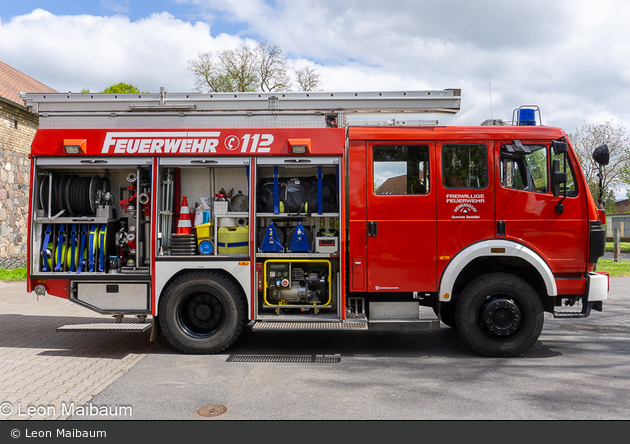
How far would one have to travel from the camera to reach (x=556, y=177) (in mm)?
5613

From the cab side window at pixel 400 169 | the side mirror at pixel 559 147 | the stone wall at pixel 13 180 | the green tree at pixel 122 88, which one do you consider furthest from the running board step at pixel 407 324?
the green tree at pixel 122 88

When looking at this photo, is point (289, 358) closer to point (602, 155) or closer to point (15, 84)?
point (602, 155)

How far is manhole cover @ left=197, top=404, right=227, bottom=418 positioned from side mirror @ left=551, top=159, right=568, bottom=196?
186 inches

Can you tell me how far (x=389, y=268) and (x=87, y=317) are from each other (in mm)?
6134

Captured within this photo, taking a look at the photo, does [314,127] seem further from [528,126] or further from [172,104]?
[528,126]

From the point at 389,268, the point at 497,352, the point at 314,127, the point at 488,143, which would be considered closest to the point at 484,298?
the point at 497,352

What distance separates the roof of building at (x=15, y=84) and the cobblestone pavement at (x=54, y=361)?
1015 cm

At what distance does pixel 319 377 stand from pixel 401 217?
7.31 feet

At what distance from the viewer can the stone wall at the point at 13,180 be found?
14125 mm

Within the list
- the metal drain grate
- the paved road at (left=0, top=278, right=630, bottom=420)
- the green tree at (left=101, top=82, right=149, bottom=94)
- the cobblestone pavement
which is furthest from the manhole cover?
the green tree at (left=101, top=82, right=149, bottom=94)

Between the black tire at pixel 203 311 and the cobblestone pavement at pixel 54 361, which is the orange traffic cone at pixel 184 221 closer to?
the black tire at pixel 203 311

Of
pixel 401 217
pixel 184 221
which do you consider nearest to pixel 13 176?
pixel 184 221

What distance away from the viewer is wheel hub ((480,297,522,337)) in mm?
5637
